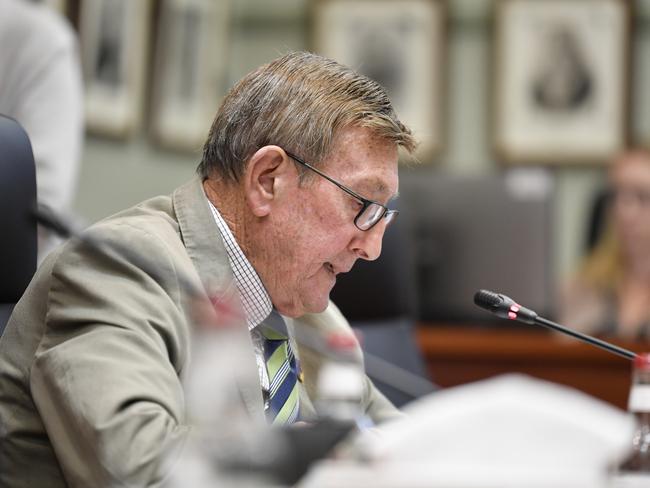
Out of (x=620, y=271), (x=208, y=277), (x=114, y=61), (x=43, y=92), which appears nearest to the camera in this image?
(x=208, y=277)

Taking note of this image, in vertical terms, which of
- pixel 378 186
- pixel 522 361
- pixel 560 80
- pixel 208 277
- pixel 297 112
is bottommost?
pixel 522 361

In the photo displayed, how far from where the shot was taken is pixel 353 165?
1.57 m

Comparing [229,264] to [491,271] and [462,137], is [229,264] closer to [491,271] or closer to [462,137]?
[491,271]

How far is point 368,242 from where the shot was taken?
163cm

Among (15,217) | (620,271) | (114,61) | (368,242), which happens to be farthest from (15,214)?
(114,61)

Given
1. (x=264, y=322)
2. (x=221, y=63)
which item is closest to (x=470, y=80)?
(x=221, y=63)

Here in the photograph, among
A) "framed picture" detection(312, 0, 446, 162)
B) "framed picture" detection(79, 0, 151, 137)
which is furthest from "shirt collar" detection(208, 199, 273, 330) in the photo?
"framed picture" detection(312, 0, 446, 162)

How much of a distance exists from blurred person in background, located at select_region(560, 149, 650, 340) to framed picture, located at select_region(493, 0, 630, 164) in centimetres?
134

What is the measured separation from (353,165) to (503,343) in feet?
5.46

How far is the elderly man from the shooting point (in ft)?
3.88

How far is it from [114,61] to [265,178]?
2815mm

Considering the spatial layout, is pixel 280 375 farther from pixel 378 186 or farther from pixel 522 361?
pixel 522 361

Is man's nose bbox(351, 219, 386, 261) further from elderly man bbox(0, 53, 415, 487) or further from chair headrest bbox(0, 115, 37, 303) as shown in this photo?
chair headrest bbox(0, 115, 37, 303)

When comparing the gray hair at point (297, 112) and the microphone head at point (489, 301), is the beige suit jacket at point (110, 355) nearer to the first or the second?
the gray hair at point (297, 112)
